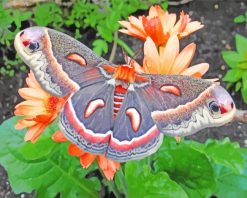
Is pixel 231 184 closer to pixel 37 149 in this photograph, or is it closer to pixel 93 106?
pixel 37 149

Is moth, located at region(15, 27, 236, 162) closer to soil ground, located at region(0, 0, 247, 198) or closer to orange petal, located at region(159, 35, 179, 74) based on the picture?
orange petal, located at region(159, 35, 179, 74)

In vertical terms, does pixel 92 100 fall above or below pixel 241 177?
above

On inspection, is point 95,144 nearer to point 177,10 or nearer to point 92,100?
point 92,100

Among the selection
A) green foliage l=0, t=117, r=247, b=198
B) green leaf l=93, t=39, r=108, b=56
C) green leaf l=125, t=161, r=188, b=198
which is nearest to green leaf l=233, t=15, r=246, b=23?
green leaf l=93, t=39, r=108, b=56

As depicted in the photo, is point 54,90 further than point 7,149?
No

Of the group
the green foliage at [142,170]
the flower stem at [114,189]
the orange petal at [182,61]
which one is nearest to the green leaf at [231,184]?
the green foliage at [142,170]

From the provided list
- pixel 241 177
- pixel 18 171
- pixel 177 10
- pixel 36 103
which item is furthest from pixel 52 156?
pixel 177 10

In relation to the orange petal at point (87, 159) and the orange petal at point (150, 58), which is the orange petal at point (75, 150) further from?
the orange petal at point (150, 58)

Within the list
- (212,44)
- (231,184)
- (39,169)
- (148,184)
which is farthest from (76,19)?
(148,184)
